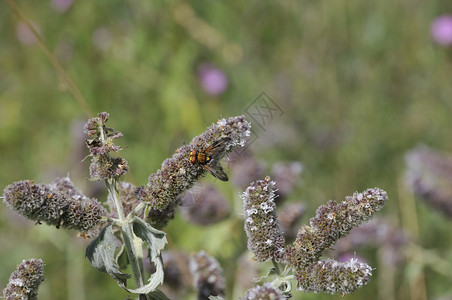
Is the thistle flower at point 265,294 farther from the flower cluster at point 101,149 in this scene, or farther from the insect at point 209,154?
the flower cluster at point 101,149

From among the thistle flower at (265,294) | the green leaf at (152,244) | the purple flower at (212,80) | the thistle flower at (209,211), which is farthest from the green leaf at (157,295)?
the purple flower at (212,80)

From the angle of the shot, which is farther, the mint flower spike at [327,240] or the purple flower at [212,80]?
the purple flower at [212,80]

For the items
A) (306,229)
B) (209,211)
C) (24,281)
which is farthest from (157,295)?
(209,211)

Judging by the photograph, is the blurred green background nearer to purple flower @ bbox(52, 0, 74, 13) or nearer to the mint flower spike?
purple flower @ bbox(52, 0, 74, 13)

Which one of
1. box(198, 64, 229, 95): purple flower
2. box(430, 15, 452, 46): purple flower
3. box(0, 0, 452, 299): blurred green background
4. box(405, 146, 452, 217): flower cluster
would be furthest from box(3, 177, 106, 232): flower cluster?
box(430, 15, 452, 46): purple flower

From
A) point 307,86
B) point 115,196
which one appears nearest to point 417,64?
point 307,86

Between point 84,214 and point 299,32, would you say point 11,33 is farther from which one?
point 84,214

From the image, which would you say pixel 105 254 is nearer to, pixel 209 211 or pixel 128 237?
pixel 128 237
